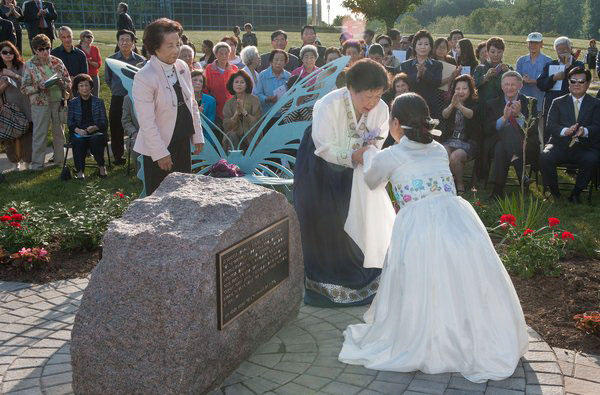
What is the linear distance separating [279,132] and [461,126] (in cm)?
278

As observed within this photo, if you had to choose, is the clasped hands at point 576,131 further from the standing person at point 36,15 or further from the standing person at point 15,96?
the standing person at point 36,15

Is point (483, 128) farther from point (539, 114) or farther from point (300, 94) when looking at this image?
point (300, 94)

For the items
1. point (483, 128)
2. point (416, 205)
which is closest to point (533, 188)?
point (483, 128)

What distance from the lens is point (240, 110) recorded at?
32.7 ft

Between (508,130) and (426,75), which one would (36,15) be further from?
(508,130)

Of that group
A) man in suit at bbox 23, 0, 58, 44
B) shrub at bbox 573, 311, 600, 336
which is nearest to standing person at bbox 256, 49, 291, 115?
Result: shrub at bbox 573, 311, 600, 336

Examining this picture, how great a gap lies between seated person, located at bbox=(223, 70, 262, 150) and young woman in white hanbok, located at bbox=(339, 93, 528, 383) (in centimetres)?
529

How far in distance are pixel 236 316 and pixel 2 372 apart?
5.33ft

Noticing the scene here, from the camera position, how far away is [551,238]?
6.42m

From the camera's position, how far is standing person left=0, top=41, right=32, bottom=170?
1091cm

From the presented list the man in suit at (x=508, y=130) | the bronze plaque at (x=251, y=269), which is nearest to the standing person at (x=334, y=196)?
the bronze plaque at (x=251, y=269)

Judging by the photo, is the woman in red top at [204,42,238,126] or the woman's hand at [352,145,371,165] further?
the woman in red top at [204,42,238,126]

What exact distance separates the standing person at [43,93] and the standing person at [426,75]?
5533 mm

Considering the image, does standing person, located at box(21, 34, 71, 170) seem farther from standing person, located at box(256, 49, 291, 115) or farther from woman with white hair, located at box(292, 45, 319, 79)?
woman with white hair, located at box(292, 45, 319, 79)
